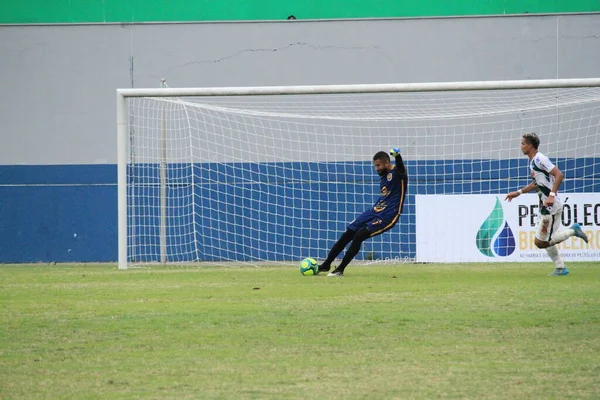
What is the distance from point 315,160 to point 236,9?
3523 mm

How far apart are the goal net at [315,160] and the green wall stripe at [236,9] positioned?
1818mm

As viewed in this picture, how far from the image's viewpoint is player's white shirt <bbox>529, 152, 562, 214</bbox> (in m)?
12.6

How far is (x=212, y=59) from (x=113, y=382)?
49.0ft

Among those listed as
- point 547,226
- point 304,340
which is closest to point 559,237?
point 547,226

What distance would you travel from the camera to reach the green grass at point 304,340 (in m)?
5.32

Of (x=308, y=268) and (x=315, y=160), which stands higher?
(x=315, y=160)

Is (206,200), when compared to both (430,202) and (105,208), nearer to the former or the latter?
(105,208)

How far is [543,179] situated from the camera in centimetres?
1270

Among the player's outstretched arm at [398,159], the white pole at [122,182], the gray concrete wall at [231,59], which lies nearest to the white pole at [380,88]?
the white pole at [122,182]

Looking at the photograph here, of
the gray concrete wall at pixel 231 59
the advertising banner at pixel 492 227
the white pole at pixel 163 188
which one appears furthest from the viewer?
the gray concrete wall at pixel 231 59

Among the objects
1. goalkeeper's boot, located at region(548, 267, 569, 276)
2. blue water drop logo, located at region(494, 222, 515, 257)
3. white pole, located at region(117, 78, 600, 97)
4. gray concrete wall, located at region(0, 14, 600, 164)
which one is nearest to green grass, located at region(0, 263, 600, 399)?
goalkeeper's boot, located at region(548, 267, 569, 276)

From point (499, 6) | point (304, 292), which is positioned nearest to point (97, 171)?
point (499, 6)

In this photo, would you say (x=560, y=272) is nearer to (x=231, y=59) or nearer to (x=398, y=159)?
(x=398, y=159)

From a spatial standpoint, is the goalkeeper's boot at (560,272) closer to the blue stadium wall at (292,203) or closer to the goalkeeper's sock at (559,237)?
the goalkeeper's sock at (559,237)
